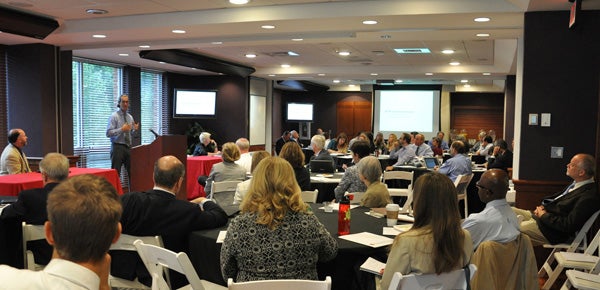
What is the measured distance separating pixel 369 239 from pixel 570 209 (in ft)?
7.43

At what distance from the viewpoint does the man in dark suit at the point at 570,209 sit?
14.2ft

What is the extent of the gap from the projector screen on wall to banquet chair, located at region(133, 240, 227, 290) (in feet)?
44.2

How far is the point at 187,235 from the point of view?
11.0ft

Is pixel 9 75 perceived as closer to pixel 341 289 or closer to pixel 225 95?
pixel 225 95

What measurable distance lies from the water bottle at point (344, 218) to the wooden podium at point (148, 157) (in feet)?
16.3

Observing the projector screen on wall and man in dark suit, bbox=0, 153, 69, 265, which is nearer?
man in dark suit, bbox=0, 153, 69, 265

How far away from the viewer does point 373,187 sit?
4.26 m


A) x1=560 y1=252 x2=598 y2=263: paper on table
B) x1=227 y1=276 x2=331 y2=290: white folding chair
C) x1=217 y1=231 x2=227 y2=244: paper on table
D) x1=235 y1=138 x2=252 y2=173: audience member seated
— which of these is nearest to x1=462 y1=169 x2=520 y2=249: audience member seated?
x1=560 y1=252 x2=598 y2=263: paper on table

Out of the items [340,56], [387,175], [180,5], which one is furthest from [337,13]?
[340,56]

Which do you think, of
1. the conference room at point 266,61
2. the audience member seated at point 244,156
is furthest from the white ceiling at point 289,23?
the audience member seated at point 244,156

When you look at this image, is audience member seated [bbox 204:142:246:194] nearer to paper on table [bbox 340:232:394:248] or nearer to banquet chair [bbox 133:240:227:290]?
paper on table [bbox 340:232:394:248]

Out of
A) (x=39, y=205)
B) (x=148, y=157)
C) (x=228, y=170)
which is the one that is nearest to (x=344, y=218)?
(x=39, y=205)

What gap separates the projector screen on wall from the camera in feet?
50.9

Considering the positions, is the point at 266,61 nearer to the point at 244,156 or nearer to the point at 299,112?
the point at 244,156
